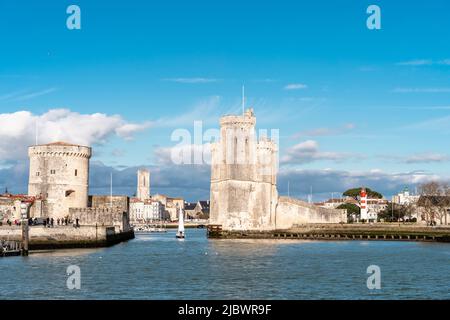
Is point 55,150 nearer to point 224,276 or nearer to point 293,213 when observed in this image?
point 224,276

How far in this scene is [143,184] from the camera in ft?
634

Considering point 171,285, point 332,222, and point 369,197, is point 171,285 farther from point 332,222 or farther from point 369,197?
point 369,197

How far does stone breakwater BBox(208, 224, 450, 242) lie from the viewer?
209 feet

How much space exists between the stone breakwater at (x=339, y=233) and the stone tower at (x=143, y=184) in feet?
409

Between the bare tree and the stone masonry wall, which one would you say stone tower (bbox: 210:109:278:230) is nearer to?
the stone masonry wall

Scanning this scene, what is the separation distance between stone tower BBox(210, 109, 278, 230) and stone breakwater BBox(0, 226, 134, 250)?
21155mm

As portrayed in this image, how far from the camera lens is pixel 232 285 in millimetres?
24875

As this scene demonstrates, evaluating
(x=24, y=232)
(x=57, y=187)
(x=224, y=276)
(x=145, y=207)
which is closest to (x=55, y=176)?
(x=57, y=187)

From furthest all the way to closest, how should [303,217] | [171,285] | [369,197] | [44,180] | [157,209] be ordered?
[157,209], [369,197], [303,217], [44,180], [171,285]

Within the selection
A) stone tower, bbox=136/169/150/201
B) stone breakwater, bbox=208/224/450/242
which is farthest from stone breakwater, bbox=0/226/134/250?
stone tower, bbox=136/169/150/201

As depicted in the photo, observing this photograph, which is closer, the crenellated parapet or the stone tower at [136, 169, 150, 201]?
the crenellated parapet

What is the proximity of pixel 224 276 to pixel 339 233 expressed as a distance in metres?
41.5
